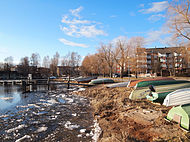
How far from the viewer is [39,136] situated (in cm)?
500

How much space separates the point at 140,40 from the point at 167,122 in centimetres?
2769

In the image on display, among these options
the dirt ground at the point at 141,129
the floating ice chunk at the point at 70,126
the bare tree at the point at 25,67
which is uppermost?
the bare tree at the point at 25,67

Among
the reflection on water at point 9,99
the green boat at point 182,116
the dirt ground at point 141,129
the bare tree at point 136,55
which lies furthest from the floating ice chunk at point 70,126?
the bare tree at point 136,55

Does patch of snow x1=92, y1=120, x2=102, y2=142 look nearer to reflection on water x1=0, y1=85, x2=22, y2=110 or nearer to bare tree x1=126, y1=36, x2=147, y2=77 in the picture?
reflection on water x1=0, y1=85, x2=22, y2=110

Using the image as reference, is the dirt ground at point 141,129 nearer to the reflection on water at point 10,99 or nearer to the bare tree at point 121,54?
the reflection on water at point 10,99

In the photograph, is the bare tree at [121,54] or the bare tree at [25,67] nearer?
the bare tree at [121,54]

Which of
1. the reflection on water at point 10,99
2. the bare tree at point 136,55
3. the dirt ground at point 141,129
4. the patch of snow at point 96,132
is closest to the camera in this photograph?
the dirt ground at point 141,129

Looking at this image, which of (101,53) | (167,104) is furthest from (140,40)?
(167,104)

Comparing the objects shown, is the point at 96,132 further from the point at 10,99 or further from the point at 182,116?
the point at 10,99

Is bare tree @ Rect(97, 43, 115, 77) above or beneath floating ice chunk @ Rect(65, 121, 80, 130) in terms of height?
above

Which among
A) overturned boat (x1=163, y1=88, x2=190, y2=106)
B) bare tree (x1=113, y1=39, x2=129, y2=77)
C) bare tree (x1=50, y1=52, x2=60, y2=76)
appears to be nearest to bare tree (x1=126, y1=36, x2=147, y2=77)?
bare tree (x1=113, y1=39, x2=129, y2=77)

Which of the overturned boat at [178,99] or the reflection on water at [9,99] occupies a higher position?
the overturned boat at [178,99]

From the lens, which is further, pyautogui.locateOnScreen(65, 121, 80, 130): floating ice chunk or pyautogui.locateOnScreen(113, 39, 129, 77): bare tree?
pyautogui.locateOnScreen(113, 39, 129, 77): bare tree

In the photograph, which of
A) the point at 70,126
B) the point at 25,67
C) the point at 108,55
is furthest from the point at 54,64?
the point at 70,126
